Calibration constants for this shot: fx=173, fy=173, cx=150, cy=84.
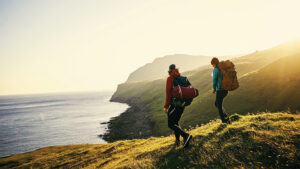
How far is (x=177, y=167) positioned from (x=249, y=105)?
36589 mm

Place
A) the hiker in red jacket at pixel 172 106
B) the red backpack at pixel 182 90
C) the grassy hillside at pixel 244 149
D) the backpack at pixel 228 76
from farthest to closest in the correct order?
the backpack at pixel 228 76
the hiker in red jacket at pixel 172 106
the red backpack at pixel 182 90
the grassy hillside at pixel 244 149

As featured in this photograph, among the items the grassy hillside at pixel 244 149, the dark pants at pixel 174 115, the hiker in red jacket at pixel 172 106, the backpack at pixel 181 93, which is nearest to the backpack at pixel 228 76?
the grassy hillside at pixel 244 149

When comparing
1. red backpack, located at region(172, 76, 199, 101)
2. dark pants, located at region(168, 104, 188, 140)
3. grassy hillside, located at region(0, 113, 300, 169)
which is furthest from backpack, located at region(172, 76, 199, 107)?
grassy hillside, located at region(0, 113, 300, 169)

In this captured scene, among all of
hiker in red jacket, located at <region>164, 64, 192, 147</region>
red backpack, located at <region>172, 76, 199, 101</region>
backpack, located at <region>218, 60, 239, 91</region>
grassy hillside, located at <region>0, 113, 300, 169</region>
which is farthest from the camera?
backpack, located at <region>218, 60, 239, 91</region>

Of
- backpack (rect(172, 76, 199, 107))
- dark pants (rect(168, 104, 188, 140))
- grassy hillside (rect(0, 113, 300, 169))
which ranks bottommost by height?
grassy hillside (rect(0, 113, 300, 169))

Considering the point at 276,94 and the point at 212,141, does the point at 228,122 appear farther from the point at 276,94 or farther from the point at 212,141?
the point at 276,94

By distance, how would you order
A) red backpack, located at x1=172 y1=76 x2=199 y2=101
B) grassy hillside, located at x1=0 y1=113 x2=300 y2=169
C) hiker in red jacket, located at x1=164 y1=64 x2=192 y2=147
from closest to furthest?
1. grassy hillside, located at x1=0 y1=113 x2=300 y2=169
2. red backpack, located at x1=172 y1=76 x2=199 y2=101
3. hiker in red jacket, located at x1=164 y1=64 x2=192 y2=147

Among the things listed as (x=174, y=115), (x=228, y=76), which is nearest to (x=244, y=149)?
(x=174, y=115)

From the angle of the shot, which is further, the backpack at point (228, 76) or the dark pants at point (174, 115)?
the backpack at point (228, 76)

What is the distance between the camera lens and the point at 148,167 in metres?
8.38

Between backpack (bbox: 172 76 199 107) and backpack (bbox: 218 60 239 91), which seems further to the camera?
backpack (bbox: 218 60 239 91)

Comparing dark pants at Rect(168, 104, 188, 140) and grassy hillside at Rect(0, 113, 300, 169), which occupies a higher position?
dark pants at Rect(168, 104, 188, 140)

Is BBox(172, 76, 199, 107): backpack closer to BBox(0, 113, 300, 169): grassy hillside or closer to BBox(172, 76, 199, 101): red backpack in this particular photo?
BBox(172, 76, 199, 101): red backpack

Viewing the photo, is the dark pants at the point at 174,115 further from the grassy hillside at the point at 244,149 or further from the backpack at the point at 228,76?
the backpack at the point at 228,76
